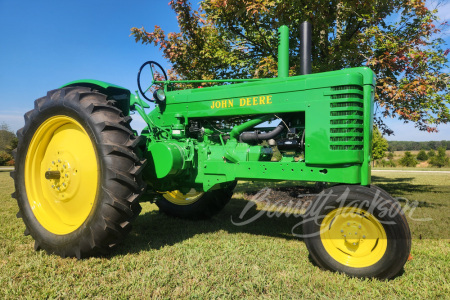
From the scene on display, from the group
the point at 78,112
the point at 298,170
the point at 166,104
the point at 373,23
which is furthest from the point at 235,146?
the point at 373,23

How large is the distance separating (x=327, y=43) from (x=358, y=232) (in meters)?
4.43

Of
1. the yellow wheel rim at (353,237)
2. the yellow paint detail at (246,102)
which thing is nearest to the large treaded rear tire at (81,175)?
the yellow paint detail at (246,102)

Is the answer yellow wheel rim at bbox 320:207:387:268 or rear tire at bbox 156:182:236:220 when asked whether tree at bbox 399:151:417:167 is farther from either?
yellow wheel rim at bbox 320:207:387:268

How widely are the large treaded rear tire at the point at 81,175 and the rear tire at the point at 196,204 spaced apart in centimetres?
165

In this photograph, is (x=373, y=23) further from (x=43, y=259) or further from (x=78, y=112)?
(x=43, y=259)

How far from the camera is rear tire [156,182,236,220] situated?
458 cm

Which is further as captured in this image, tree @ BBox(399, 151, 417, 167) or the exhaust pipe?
tree @ BBox(399, 151, 417, 167)

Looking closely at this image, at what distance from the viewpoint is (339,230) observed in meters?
2.77

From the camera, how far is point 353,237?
106 inches

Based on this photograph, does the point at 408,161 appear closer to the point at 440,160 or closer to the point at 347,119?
the point at 440,160

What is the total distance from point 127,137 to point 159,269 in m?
1.30

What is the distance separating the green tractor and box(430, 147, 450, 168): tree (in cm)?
3005

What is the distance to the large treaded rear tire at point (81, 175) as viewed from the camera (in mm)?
2775

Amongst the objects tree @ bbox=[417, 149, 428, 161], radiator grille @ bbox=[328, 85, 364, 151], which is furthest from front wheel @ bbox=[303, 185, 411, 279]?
tree @ bbox=[417, 149, 428, 161]
